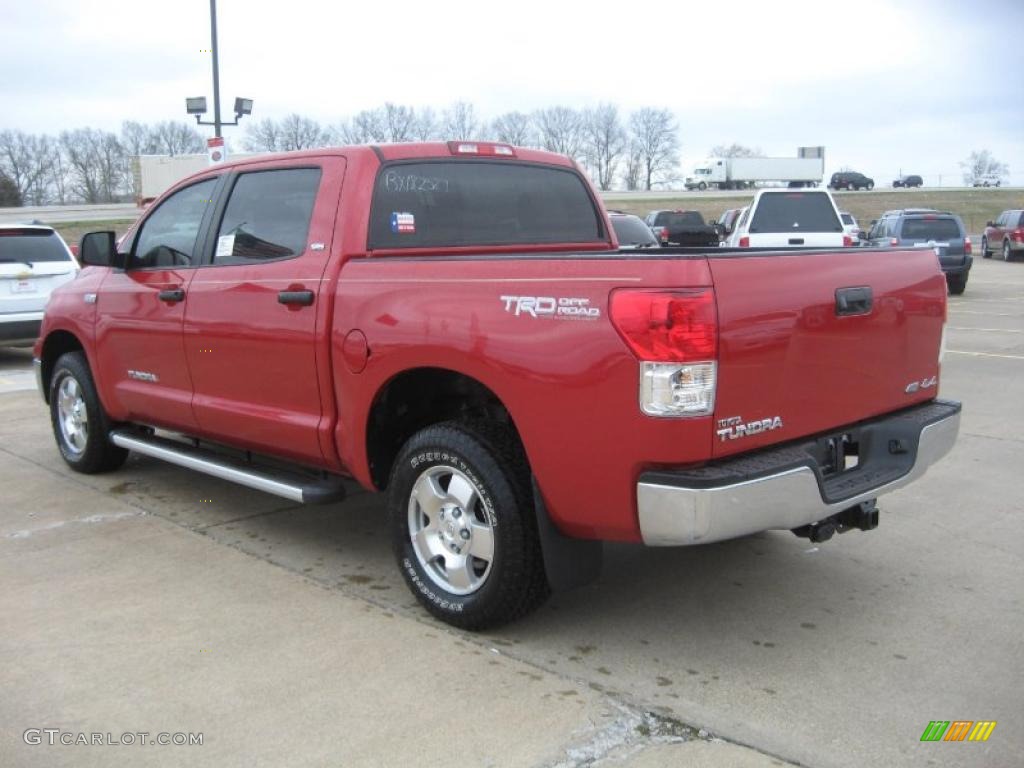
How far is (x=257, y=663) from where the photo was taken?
3.65 metres

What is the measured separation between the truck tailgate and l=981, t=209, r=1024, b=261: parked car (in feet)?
98.1

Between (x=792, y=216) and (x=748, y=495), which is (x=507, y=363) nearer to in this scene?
(x=748, y=495)

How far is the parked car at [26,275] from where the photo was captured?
38.3ft

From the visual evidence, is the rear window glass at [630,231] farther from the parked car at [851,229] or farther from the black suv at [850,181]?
the black suv at [850,181]

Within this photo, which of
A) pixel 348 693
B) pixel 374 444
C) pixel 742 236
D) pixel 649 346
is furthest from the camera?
pixel 742 236

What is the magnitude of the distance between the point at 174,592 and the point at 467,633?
141cm

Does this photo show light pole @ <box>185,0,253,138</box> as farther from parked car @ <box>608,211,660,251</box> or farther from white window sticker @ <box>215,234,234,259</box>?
white window sticker @ <box>215,234,234,259</box>

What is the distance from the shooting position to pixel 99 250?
568cm

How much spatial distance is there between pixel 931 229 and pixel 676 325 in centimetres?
1939

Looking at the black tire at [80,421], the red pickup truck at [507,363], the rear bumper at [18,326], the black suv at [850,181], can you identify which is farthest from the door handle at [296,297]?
the black suv at [850,181]

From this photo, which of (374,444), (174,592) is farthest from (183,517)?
(374,444)

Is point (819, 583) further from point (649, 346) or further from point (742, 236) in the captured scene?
point (742, 236)

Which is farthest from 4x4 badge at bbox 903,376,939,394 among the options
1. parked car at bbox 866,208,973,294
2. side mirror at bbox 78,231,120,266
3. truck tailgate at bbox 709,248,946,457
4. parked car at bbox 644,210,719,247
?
parked car at bbox 866,208,973,294

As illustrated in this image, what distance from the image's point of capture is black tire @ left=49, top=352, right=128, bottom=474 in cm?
620
